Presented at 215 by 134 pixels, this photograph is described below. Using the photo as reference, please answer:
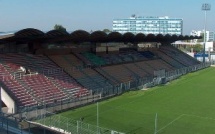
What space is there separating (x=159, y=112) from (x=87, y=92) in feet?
28.7

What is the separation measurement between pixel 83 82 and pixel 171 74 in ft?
61.0

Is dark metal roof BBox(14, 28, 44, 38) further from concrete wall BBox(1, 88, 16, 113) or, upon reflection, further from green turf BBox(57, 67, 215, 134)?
green turf BBox(57, 67, 215, 134)

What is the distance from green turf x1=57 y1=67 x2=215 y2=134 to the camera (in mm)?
23578

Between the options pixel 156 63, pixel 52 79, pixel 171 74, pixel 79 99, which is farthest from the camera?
pixel 156 63

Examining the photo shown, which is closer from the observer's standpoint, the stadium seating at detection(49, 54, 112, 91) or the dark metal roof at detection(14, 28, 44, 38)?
the dark metal roof at detection(14, 28, 44, 38)

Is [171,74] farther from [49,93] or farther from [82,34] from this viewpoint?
[49,93]

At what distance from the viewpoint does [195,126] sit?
24031 mm

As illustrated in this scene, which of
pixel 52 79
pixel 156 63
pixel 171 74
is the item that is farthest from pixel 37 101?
pixel 156 63

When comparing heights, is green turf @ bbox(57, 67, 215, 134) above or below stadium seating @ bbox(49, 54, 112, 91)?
below

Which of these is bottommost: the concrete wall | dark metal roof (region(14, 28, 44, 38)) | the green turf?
the green turf

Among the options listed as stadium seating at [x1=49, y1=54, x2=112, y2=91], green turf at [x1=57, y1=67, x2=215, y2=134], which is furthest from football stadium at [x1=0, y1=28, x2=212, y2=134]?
stadium seating at [x1=49, y1=54, x2=112, y2=91]

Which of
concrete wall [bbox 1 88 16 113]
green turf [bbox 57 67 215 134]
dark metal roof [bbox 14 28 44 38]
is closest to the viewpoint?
green turf [bbox 57 67 215 134]

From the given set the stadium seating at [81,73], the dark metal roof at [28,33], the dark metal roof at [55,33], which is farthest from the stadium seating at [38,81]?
the dark metal roof at [55,33]

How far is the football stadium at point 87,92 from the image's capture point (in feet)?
75.9
